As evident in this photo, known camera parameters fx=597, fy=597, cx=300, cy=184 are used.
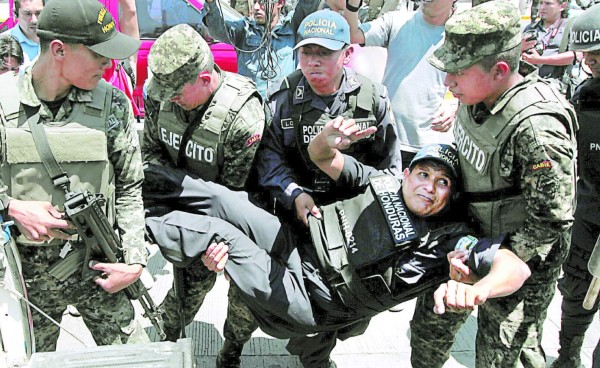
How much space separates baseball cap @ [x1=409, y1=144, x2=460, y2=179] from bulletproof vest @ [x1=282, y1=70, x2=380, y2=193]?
1.32 feet

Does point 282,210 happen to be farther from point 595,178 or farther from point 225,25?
point 225,25

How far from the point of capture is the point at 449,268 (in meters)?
2.28

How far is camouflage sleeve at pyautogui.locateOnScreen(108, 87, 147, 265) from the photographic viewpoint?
7.43 feet

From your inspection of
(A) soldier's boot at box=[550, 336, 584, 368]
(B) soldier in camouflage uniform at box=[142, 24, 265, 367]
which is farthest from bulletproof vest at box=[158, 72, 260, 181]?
(A) soldier's boot at box=[550, 336, 584, 368]

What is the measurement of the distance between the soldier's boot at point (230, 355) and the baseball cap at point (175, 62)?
130 centimetres

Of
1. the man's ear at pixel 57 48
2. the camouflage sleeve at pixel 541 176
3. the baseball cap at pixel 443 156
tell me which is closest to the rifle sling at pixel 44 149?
the man's ear at pixel 57 48

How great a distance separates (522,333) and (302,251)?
0.94 metres

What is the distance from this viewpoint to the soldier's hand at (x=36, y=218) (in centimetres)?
208

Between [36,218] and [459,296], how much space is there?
1458mm

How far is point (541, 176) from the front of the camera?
2002 millimetres

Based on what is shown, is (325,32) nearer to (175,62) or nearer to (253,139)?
(253,139)

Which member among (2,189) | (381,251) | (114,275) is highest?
(2,189)

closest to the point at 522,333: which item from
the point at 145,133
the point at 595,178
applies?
the point at 595,178

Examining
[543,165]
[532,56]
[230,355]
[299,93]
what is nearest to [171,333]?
[230,355]
